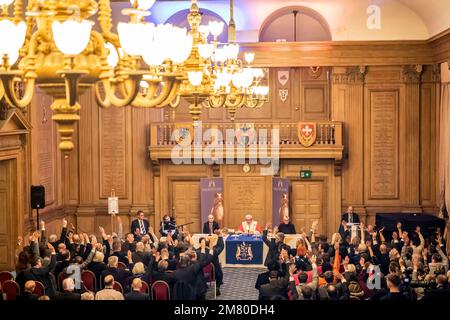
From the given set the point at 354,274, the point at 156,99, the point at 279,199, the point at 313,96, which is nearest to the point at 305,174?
the point at 279,199

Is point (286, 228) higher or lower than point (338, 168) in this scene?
lower

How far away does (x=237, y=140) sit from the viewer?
769 inches

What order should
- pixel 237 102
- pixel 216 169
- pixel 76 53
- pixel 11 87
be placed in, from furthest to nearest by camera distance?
pixel 216 169 → pixel 237 102 → pixel 11 87 → pixel 76 53

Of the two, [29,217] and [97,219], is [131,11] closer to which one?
[29,217]

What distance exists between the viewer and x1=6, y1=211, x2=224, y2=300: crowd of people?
31.3 ft

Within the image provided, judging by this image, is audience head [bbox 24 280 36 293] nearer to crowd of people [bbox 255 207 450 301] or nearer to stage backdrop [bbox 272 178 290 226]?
crowd of people [bbox 255 207 450 301]

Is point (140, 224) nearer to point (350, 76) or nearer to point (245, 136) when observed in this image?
point (245, 136)

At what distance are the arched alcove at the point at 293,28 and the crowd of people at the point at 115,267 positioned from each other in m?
8.66

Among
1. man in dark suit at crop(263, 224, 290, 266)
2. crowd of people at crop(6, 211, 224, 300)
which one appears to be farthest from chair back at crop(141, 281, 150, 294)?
man in dark suit at crop(263, 224, 290, 266)

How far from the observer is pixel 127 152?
65.8 ft

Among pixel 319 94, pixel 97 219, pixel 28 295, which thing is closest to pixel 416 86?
pixel 319 94

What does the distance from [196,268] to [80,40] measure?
7902mm

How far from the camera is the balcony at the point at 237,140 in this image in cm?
1925

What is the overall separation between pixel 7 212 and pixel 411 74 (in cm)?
1112
